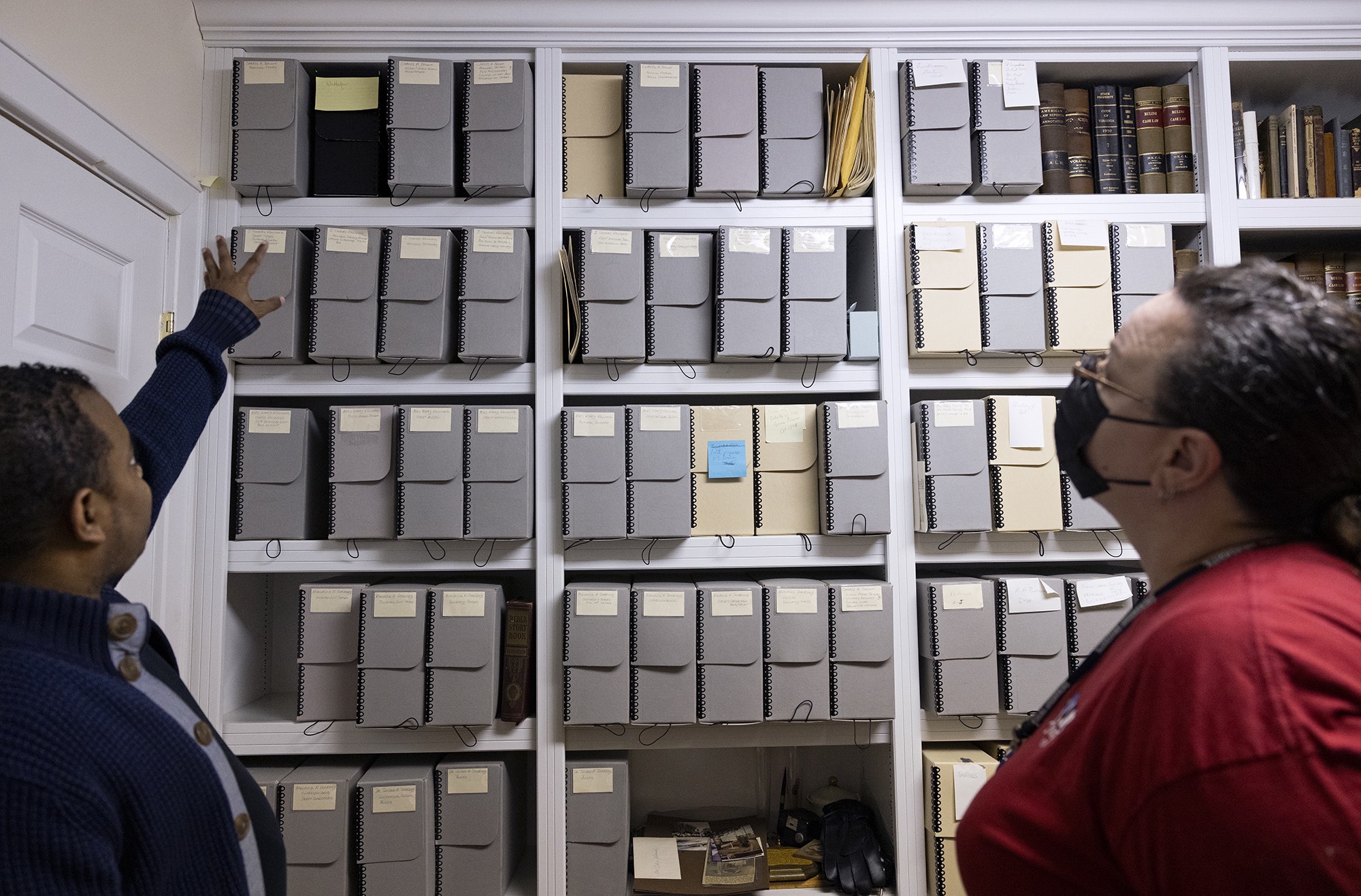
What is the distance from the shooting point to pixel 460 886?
5.68 ft

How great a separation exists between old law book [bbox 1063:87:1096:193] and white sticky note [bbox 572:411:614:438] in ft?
4.45

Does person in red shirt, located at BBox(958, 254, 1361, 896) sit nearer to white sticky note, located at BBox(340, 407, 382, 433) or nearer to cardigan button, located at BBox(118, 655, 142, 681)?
cardigan button, located at BBox(118, 655, 142, 681)

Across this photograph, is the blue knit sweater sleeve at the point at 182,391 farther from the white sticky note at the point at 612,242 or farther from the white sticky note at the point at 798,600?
the white sticky note at the point at 798,600

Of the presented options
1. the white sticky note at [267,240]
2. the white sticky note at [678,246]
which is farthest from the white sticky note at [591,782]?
the white sticky note at [267,240]

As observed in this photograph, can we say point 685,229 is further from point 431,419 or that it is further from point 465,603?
point 465,603

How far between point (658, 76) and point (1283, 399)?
1618 millimetres

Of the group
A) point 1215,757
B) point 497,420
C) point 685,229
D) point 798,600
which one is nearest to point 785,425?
point 798,600

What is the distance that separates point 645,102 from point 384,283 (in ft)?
A: 2.55

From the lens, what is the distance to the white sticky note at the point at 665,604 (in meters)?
1.76

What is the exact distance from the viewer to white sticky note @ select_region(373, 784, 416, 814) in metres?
1.71

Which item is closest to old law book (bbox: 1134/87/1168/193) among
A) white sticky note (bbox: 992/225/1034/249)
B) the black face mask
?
white sticky note (bbox: 992/225/1034/249)

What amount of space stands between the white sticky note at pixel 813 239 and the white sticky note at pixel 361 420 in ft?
3.54

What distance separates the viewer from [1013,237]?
185 centimetres

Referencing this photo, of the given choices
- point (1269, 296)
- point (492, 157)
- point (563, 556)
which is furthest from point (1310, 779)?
point (492, 157)
